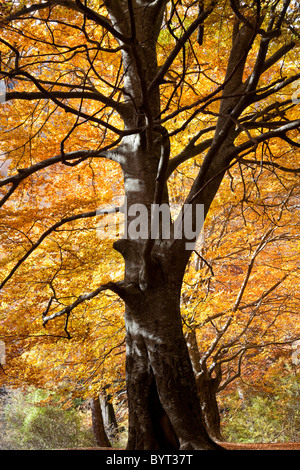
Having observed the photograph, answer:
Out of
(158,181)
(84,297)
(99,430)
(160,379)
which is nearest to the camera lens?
(158,181)

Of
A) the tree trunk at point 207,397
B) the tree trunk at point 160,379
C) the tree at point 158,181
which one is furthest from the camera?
the tree trunk at point 207,397

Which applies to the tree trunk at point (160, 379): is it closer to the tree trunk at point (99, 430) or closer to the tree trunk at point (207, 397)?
the tree trunk at point (207, 397)

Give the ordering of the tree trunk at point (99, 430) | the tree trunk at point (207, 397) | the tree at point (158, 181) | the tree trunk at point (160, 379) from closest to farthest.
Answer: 1. the tree at point (158, 181)
2. the tree trunk at point (160, 379)
3. the tree trunk at point (207, 397)
4. the tree trunk at point (99, 430)

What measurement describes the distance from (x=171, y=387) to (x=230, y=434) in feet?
28.9

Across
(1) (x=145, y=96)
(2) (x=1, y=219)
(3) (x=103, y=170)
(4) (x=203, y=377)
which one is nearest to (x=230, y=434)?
(4) (x=203, y=377)

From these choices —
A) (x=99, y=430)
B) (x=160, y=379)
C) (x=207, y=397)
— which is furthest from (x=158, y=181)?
(x=99, y=430)

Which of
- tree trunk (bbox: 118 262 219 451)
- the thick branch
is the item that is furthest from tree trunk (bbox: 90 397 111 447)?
the thick branch

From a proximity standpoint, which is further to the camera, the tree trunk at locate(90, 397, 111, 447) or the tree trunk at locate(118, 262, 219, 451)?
the tree trunk at locate(90, 397, 111, 447)

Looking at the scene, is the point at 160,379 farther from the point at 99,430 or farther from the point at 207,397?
the point at 99,430

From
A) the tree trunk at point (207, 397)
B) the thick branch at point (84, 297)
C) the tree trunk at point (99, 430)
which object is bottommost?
the tree trunk at point (99, 430)

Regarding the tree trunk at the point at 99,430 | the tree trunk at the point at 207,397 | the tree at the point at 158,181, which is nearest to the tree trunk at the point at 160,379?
the tree at the point at 158,181

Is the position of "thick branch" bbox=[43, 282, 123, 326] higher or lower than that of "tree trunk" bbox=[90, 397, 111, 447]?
higher

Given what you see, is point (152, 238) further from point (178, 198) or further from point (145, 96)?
point (178, 198)

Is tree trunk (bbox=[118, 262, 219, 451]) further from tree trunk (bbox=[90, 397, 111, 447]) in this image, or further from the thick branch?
tree trunk (bbox=[90, 397, 111, 447])
